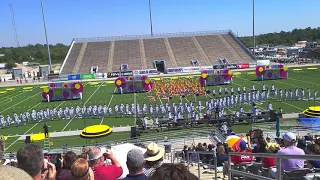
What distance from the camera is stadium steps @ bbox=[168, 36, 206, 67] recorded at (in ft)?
180

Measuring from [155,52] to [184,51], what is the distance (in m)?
5.77

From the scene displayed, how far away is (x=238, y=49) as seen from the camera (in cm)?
5841

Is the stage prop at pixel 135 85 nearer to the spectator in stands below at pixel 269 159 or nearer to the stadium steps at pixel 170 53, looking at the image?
the stadium steps at pixel 170 53

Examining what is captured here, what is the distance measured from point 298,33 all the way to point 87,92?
123151mm

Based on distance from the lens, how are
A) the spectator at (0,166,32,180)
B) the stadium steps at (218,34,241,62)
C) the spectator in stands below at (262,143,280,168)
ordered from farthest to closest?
the stadium steps at (218,34,241,62), the spectator in stands below at (262,143,280,168), the spectator at (0,166,32,180)

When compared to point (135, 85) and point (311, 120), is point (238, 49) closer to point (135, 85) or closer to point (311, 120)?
point (135, 85)

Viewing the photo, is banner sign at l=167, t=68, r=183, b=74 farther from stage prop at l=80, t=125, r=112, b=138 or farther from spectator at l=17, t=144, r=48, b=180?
spectator at l=17, t=144, r=48, b=180

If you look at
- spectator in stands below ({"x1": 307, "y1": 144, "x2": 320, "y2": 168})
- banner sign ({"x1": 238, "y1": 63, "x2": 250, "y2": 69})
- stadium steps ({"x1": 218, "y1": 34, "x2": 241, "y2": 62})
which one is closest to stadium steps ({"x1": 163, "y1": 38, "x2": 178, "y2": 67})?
banner sign ({"x1": 238, "y1": 63, "x2": 250, "y2": 69})

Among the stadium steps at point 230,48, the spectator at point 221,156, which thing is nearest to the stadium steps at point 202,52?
the stadium steps at point 230,48

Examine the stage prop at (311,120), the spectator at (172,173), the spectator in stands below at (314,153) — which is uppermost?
the spectator at (172,173)

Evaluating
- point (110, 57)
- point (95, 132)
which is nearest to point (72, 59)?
point (110, 57)

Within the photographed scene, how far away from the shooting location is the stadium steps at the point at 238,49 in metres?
54.4

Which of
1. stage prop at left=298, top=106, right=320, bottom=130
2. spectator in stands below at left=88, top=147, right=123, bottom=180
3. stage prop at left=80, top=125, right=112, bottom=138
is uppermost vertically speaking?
spectator in stands below at left=88, top=147, right=123, bottom=180

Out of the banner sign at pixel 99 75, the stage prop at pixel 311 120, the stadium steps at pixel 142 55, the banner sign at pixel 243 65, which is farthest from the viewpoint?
the stadium steps at pixel 142 55
